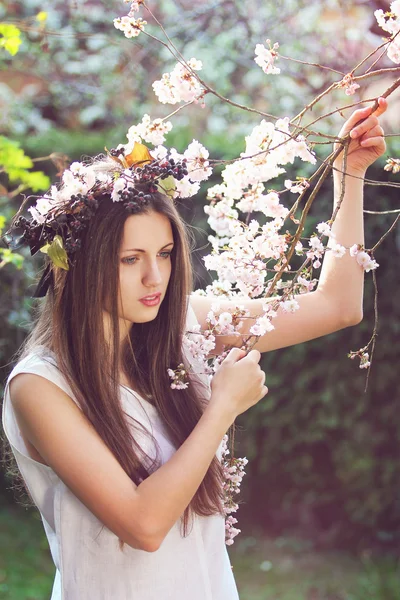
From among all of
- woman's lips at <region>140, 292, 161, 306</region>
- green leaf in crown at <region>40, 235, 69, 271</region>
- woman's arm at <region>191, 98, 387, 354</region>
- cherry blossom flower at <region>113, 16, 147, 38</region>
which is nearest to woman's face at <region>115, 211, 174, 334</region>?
woman's lips at <region>140, 292, 161, 306</region>

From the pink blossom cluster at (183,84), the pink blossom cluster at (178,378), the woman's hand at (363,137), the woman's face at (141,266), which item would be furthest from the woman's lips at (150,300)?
the woman's hand at (363,137)

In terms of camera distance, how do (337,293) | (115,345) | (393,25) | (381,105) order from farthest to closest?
(337,293), (115,345), (381,105), (393,25)

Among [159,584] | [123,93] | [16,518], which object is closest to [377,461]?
[16,518]

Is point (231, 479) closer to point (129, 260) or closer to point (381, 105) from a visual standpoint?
point (129, 260)

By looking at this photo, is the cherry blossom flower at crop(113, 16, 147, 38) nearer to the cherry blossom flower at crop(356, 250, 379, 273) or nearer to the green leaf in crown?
the green leaf in crown

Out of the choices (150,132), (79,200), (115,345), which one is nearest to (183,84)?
(150,132)

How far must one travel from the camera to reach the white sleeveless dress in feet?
4.74

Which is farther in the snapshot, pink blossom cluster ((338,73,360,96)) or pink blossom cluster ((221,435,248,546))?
pink blossom cluster ((221,435,248,546))

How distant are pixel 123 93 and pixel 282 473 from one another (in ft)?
11.2

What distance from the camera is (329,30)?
5121mm

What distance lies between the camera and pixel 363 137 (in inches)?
58.8

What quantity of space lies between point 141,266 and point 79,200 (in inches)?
6.5

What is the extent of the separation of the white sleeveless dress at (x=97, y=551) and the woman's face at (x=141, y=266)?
0.61 ft

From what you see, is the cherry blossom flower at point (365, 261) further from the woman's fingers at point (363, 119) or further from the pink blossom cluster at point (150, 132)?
the pink blossom cluster at point (150, 132)
